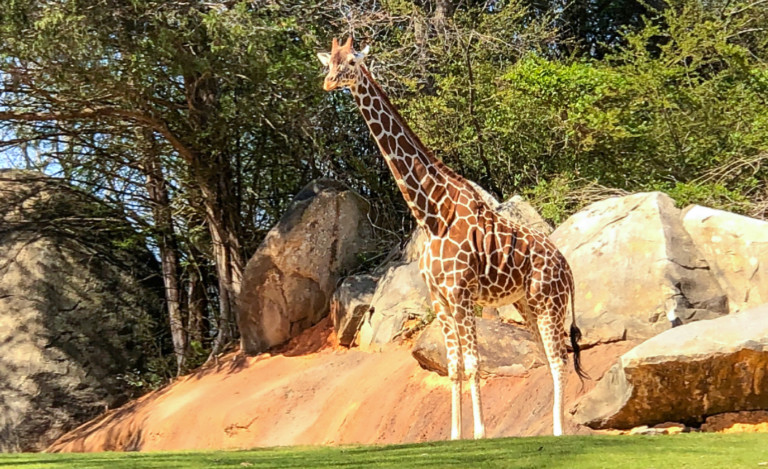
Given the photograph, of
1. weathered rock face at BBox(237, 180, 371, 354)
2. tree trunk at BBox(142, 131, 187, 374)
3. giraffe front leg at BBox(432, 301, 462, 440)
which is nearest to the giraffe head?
giraffe front leg at BBox(432, 301, 462, 440)

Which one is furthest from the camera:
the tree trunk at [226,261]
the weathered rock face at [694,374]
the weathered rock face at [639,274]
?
the tree trunk at [226,261]

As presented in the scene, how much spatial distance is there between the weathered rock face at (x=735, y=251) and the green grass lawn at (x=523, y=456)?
14.5ft

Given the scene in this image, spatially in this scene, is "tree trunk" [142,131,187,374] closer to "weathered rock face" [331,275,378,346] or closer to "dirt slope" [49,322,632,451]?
"dirt slope" [49,322,632,451]

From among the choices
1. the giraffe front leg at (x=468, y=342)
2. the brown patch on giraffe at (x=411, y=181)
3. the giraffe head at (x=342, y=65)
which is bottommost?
the giraffe front leg at (x=468, y=342)

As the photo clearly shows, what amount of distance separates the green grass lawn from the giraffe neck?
8.92 feet

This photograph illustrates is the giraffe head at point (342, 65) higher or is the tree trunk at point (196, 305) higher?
the giraffe head at point (342, 65)

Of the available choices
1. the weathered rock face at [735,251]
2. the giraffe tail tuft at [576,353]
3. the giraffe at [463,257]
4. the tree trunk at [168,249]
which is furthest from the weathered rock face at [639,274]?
the tree trunk at [168,249]

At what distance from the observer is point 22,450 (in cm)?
1792

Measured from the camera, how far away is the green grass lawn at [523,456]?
6.54 m

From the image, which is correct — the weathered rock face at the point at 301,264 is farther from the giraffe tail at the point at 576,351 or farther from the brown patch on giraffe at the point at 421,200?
the brown patch on giraffe at the point at 421,200

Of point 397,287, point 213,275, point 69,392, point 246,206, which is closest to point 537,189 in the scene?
point 397,287

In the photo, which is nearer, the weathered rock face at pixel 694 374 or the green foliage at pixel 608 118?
the weathered rock face at pixel 694 374

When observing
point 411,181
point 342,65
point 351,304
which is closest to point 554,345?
point 411,181

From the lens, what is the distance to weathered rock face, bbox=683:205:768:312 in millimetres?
12398
